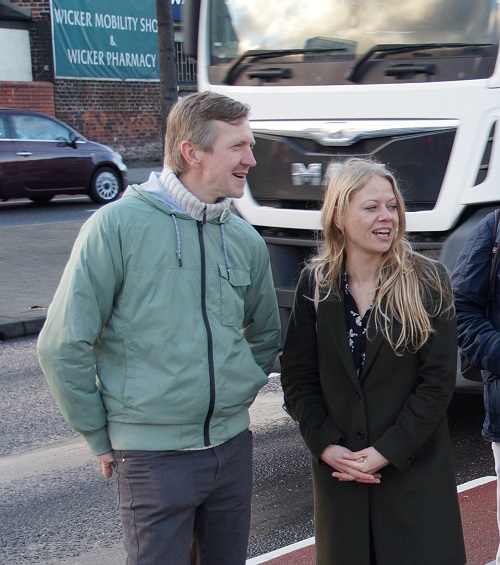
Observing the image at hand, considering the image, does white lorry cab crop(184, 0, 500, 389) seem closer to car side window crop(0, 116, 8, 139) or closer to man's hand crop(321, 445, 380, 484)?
man's hand crop(321, 445, 380, 484)

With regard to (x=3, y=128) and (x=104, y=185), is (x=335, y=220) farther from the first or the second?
(x=104, y=185)

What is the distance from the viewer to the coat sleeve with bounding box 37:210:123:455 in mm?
2768

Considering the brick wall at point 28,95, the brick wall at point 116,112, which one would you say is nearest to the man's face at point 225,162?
the brick wall at point 28,95

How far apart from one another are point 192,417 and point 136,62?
2515 centimetres

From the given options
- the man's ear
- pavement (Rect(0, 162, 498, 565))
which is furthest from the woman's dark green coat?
pavement (Rect(0, 162, 498, 565))

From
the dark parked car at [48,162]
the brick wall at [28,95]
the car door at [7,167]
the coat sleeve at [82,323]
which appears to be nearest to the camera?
the coat sleeve at [82,323]

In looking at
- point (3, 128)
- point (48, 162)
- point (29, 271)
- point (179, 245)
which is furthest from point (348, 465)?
point (3, 128)

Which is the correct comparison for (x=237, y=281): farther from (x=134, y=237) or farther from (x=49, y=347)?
(x=49, y=347)

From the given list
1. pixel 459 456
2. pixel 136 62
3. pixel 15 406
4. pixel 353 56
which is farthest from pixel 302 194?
pixel 136 62

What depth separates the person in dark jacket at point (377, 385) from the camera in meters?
2.98

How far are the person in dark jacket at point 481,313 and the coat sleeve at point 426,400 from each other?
19.9 inches

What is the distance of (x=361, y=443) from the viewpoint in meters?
3.03

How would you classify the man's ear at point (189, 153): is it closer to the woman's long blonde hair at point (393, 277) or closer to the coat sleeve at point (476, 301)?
the woman's long blonde hair at point (393, 277)

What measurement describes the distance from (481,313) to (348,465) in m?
0.88
